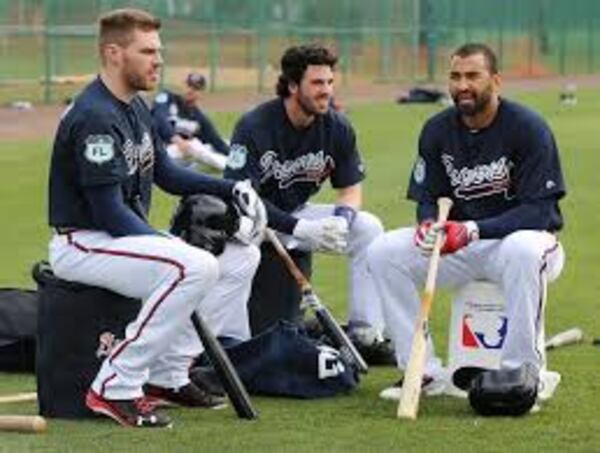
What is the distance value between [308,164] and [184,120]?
1172cm

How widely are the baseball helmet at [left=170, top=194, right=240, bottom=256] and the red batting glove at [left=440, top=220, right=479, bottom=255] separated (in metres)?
0.93

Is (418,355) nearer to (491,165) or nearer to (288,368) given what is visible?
(288,368)

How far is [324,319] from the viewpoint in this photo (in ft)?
28.7

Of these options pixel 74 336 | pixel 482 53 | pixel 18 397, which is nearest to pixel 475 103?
pixel 482 53

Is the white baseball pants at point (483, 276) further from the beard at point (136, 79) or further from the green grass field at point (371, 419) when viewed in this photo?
the beard at point (136, 79)

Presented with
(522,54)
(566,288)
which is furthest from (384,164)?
(522,54)

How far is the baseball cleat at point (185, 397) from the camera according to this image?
772 centimetres

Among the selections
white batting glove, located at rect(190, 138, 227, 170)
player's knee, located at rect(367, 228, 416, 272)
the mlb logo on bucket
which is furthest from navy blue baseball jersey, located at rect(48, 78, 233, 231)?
white batting glove, located at rect(190, 138, 227, 170)

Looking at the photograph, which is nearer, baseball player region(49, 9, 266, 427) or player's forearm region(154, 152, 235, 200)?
baseball player region(49, 9, 266, 427)

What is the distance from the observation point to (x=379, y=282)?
319 inches

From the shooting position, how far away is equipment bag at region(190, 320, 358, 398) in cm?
797

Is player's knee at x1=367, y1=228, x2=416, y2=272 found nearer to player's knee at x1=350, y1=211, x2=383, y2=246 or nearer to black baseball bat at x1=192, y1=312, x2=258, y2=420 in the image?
black baseball bat at x1=192, y1=312, x2=258, y2=420

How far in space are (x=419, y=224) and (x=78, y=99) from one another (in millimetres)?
1728

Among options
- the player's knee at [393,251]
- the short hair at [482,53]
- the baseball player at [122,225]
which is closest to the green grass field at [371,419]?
the baseball player at [122,225]
